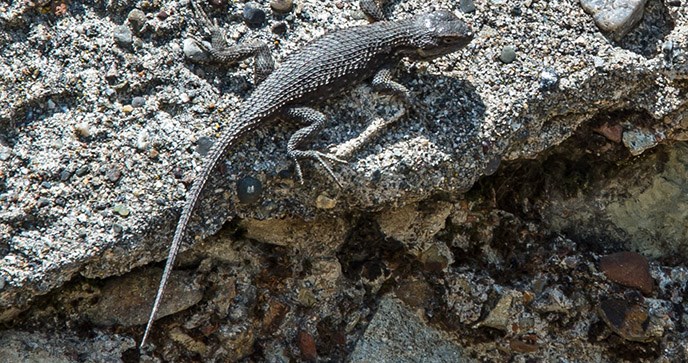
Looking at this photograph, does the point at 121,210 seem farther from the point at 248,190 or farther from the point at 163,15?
the point at 163,15

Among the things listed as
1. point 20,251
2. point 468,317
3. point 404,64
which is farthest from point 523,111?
point 20,251

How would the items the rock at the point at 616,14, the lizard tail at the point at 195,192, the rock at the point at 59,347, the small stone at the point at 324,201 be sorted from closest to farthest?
the lizard tail at the point at 195,192, the rock at the point at 59,347, the small stone at the point at 324,201, the rock at the point at 616,14

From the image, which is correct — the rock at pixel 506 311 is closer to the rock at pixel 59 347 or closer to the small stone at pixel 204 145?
the small stone at pixel 204 145

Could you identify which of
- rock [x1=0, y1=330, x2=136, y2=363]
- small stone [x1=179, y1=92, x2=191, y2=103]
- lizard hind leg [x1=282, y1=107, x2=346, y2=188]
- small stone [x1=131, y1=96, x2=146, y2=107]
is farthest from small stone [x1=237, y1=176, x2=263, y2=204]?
rock [x1=0, y1=330, x2=136, y2=363]

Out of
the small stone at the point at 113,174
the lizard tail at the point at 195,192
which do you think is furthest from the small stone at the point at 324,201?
the small stone at the point at 113,174

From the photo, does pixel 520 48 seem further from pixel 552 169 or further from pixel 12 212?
pixel 12 212

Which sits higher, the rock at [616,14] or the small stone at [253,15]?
the small stone at [253,15]
